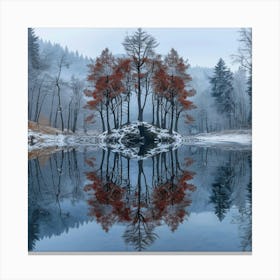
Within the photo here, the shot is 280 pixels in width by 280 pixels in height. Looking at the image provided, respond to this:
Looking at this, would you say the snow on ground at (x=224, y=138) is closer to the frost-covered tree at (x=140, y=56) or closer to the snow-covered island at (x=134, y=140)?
the snow-covered island at (x=134, y=140)

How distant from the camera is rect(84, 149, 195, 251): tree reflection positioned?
4281 mm

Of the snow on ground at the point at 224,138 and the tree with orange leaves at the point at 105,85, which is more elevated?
the tree with orange leaves at the point at 105,85

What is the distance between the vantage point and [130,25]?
4.39 metres

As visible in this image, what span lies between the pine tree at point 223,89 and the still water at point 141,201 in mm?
487

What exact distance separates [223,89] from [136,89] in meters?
1.03

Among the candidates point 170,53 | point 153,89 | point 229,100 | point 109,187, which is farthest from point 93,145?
point 229,100

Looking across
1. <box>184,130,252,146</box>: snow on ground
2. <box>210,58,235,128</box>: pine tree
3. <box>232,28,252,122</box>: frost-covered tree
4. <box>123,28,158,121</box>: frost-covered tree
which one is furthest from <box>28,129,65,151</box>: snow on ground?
<box>232,28,252,122</box>: frost-covered tree

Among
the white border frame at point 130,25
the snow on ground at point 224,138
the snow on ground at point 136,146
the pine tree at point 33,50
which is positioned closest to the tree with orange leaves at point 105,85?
the snow on ground at point 136,146

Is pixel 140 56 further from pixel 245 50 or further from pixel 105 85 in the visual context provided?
pixel 245 50

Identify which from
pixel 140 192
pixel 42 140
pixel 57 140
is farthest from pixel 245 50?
pixel 42 140

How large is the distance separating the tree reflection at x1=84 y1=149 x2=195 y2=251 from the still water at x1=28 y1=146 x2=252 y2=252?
1 cm

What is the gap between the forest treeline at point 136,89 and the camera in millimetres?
4441

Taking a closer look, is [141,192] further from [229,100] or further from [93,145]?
[229,100]

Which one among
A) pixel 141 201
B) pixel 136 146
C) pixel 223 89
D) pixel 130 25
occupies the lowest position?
pixel 141 201
